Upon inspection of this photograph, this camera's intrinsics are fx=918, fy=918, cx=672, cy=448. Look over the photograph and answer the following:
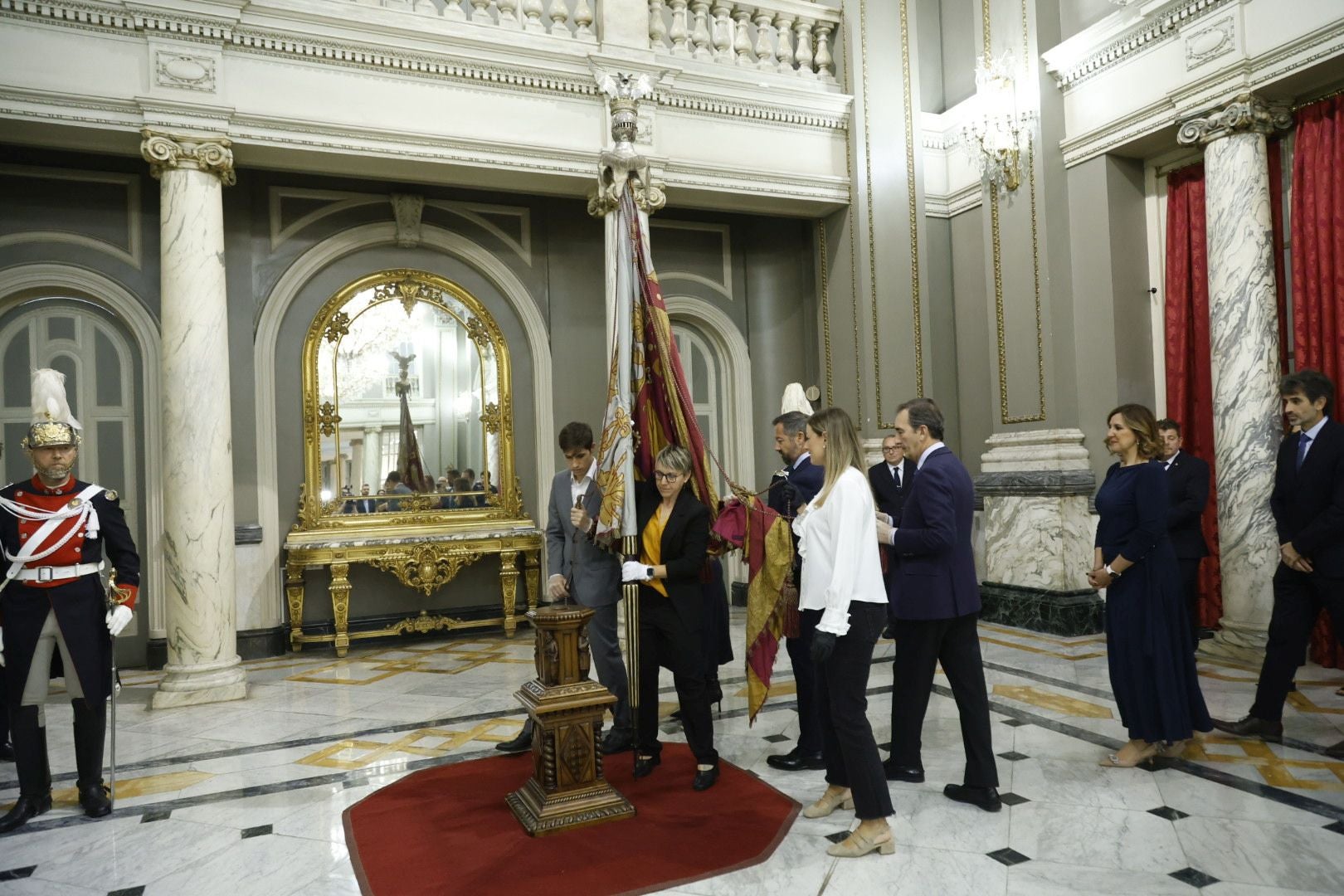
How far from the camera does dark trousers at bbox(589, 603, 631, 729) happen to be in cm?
406

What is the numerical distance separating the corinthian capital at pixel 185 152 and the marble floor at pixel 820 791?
3.20m

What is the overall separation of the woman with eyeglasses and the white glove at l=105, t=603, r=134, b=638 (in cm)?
196

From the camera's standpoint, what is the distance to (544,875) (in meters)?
2.88

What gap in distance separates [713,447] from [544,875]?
5.82m

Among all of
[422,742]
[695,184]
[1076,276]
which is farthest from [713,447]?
[422,742]

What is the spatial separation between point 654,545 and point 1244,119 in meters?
4.62

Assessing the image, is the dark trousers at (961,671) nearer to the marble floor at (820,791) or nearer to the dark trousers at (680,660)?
the marble floor at (820,791)

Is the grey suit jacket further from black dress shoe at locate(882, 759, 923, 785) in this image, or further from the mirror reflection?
the mirror reflection

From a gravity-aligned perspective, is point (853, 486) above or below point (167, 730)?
above

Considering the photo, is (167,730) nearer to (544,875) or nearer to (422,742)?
(422,742)

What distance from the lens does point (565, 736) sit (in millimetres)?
3301

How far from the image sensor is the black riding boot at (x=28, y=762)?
11.4 feet

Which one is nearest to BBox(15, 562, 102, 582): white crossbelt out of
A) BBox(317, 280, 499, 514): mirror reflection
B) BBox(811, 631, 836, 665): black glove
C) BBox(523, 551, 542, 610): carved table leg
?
BBox(811, 631, 836, 665): black glove

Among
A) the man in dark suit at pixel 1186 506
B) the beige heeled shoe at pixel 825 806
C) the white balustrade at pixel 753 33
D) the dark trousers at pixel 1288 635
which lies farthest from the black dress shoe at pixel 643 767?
the white balustrade at pixel 753 33
